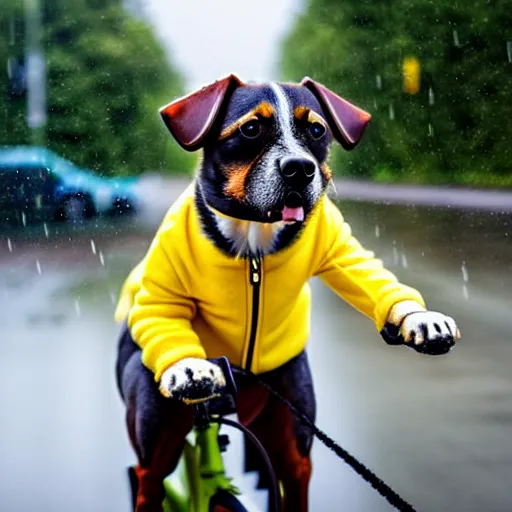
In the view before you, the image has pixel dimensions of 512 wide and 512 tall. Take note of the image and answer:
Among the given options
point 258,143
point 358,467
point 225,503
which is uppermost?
point 258,143

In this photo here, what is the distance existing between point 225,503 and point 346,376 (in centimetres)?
35

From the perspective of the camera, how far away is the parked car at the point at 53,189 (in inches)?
48.9

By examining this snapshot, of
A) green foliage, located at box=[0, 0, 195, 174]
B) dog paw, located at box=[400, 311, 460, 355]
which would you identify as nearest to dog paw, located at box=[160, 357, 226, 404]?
dog paw, located at box=[400, 311, 460, 355]

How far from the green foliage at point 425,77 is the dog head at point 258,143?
30 cm

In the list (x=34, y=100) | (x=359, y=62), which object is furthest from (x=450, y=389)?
(x=34, y=100)

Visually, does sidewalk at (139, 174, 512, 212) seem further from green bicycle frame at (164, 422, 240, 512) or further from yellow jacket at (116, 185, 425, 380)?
green bicycle frame at (164, 422, 240, 512)

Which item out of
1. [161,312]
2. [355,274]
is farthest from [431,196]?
[161,312]

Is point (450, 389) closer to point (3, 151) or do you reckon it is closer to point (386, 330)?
point (386, 330)

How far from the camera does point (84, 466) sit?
1307mm

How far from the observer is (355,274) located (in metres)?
1.07

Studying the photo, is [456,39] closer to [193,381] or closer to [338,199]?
[338,199]

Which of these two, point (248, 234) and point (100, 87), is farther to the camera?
point (100, 87)

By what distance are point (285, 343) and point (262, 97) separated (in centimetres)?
35

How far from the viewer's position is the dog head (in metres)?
0.91
